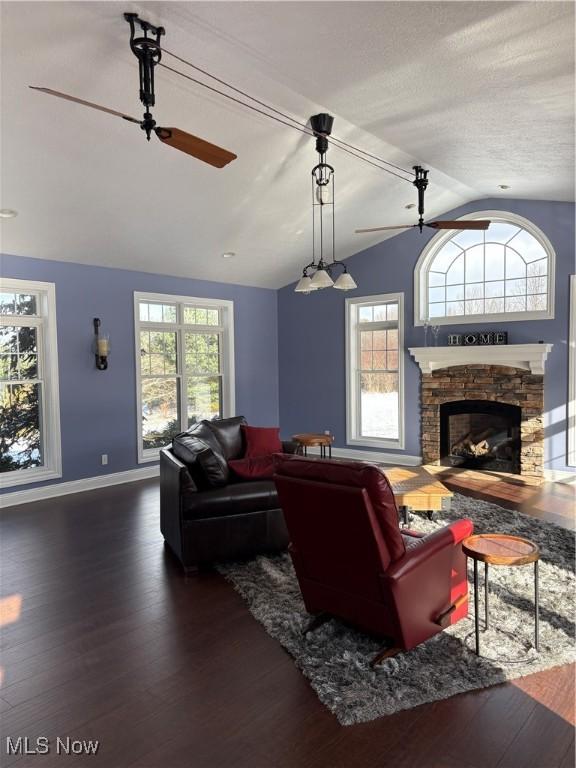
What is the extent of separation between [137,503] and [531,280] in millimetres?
5238

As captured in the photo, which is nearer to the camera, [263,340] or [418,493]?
[418,493]

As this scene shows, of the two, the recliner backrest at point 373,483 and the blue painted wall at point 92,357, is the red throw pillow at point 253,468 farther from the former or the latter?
the blue painted wall at point 92,357

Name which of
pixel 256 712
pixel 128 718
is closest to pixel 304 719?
pixel 256 712

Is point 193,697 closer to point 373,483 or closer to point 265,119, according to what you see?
point 373,483

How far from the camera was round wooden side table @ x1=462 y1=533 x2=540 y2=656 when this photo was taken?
2.57m

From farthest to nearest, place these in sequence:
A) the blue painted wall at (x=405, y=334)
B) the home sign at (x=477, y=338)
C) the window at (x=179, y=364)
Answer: the window at (x=179, y=364) → the home sign at (x=477, y=338) → the blue painted wall at (x=405, y=334)

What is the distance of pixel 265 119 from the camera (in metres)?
4.08

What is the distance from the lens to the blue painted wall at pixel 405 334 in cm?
602

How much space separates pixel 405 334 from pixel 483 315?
1.09 m

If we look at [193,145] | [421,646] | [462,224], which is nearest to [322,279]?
[462,224]

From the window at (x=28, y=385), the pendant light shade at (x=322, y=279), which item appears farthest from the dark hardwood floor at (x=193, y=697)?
the pendant light shade at (x=322, y=279)

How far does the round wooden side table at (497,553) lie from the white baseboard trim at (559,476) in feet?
12.3

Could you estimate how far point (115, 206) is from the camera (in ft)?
16.4

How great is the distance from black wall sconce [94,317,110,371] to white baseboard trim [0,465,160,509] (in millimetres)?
1327
